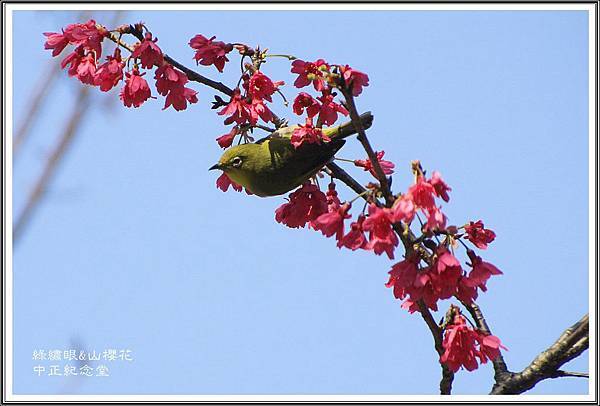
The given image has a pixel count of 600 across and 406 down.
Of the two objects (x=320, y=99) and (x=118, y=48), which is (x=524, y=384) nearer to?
(x=320, y=99)

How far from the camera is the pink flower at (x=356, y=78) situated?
10.9ft

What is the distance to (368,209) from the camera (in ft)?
10.3

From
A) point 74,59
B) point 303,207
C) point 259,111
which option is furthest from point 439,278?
point 74,59

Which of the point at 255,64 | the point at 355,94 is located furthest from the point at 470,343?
the point at 255,64

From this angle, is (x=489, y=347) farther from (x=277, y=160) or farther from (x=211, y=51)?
(x=211, y=51)

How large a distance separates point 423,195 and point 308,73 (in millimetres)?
1034

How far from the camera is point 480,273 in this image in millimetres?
3301

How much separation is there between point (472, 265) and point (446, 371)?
0.48m

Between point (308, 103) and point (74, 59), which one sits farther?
point (74, 59)

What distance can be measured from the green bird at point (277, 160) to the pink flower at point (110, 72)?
0.78m

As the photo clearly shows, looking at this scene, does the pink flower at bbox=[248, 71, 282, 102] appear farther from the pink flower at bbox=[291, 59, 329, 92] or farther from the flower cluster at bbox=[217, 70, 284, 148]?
the pink flower at bbox=[291, 59, 329, 92]

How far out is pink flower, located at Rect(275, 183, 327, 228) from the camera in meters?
3.96

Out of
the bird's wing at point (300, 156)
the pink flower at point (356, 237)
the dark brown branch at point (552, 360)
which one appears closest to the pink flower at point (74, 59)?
the bird's wing at point (300, 156)

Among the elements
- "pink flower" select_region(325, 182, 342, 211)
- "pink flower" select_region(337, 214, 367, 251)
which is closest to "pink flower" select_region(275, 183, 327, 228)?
"pink flower" select_region(325, 182, 342, 211)
